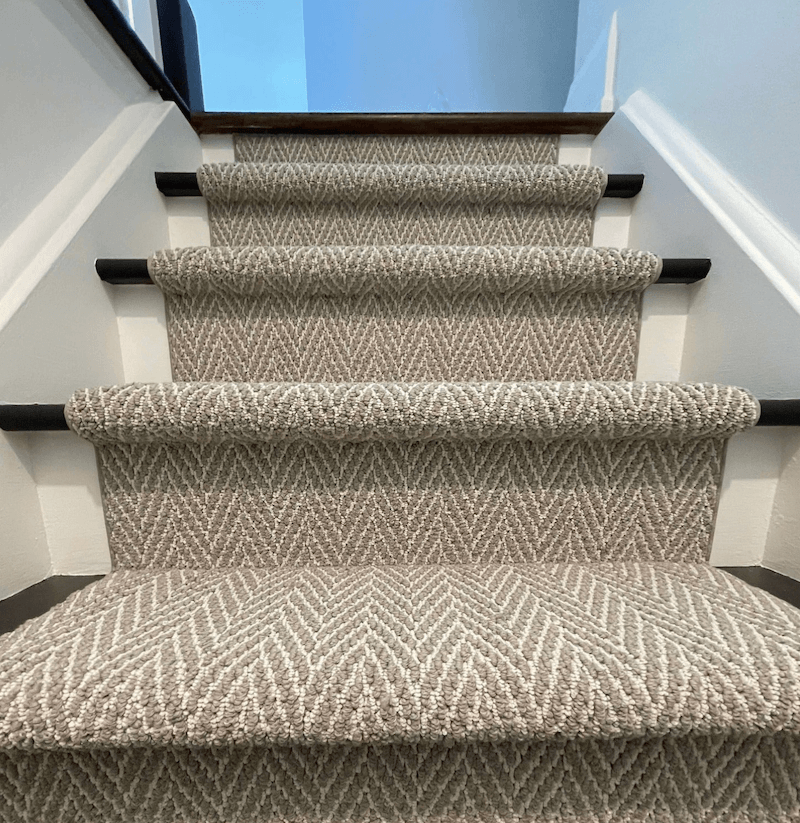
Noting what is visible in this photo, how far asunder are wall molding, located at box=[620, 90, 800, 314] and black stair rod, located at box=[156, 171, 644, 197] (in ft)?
0.22

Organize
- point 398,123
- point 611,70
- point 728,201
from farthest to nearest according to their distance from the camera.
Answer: point 611,70 < point 398,123 < point 728,201

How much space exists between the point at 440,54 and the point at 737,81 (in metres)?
2.39

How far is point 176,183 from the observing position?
3.01 feet

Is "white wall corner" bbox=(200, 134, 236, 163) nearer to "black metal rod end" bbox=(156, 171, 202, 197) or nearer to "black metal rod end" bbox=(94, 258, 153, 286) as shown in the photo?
"black metal rod end" bbox=(156, 171, 202, 197)

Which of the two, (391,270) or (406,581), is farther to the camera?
(391,270)

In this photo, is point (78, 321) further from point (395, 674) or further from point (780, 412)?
point (780, 412)

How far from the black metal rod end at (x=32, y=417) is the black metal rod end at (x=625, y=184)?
1.03 metres

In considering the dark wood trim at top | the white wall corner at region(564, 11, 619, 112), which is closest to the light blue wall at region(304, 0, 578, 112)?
the white wall corner at region(564, 11, 619, 112)

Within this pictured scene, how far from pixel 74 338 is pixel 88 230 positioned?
0.58 feet

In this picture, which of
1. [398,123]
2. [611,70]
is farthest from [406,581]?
[611,70]

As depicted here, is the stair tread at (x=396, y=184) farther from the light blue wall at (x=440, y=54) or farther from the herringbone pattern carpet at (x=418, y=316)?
the light blue wall at (x=440, y=54)

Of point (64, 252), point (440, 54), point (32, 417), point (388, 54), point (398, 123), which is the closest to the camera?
point (32, 417)

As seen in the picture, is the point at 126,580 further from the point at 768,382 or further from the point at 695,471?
the point at 768,382

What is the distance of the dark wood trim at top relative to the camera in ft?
3.60
